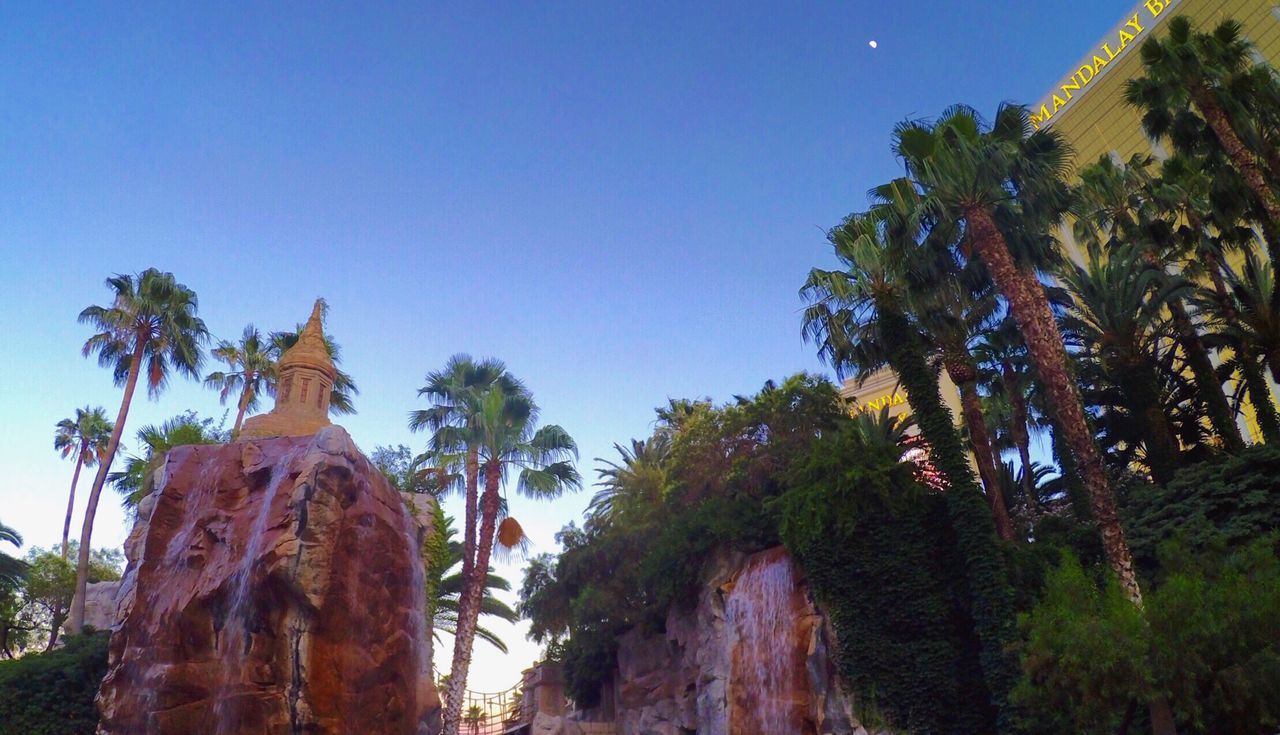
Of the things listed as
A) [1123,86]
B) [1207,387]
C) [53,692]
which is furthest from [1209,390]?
[1123,86]

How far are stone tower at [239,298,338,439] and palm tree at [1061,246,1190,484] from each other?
23.1 m

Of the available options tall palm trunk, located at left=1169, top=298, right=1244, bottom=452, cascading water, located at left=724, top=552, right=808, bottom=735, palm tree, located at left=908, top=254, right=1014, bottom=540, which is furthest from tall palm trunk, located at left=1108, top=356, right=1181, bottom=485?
cascading water, located at left=724, top=552, right=808, bottom=735

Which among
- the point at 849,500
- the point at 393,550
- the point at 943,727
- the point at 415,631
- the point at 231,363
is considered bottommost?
the point at 943,727

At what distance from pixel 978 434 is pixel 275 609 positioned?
19.0 m

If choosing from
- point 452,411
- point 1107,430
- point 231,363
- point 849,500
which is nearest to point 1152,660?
point 849,500

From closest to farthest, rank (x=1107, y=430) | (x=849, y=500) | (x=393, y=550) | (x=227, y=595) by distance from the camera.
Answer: (x=227, y=595) < (x=393, y=550) < (x=849, y=500) < (x=1107, y=430)

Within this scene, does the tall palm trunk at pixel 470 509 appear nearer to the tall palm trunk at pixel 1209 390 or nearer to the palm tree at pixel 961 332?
the palm tree at pixel 961 332

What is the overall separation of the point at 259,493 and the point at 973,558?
16.6 m

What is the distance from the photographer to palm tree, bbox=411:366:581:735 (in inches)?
1099

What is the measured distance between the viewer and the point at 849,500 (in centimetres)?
2367

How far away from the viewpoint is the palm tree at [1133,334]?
81.4 feet

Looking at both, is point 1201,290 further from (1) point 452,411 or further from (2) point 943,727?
(1) point 452,411

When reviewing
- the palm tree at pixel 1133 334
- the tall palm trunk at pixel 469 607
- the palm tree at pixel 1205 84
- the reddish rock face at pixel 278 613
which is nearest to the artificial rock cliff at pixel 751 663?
the tall palm trunk at pixel 469 607

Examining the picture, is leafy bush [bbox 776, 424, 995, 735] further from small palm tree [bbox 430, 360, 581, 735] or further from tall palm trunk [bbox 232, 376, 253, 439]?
tall palm trunk [bbox 232, 376, 253, 439]
